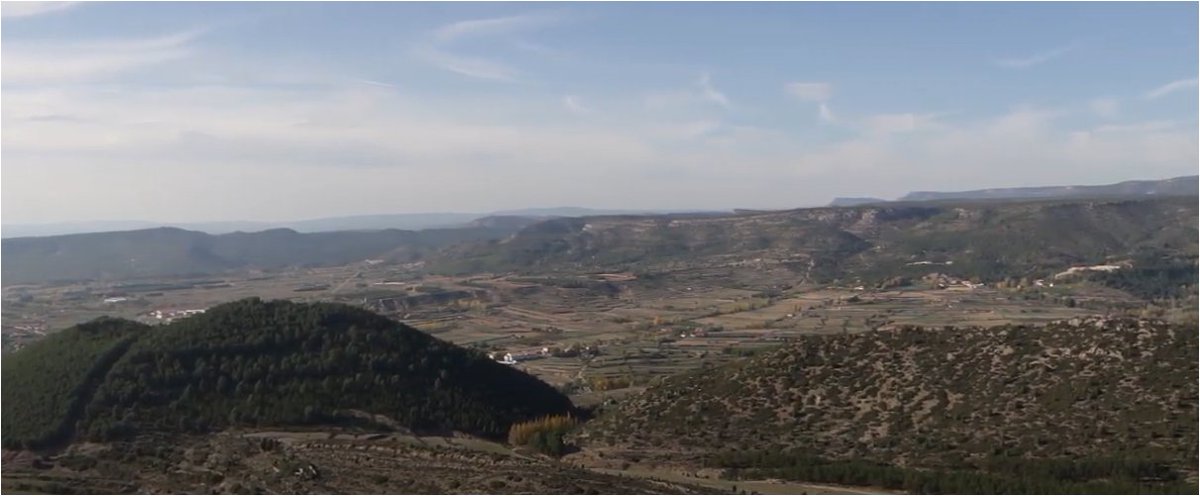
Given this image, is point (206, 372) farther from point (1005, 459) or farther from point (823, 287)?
point (823, 287)

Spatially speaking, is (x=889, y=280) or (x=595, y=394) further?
(x=889, y=280)

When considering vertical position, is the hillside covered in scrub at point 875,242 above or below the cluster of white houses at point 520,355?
above

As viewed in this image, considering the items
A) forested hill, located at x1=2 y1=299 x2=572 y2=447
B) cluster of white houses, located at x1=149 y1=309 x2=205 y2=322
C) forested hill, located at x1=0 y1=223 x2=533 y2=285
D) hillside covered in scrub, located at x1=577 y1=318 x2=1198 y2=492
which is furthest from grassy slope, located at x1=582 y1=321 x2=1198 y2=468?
forested hill, located at x1=0 y1=223 x2=533 y2=285

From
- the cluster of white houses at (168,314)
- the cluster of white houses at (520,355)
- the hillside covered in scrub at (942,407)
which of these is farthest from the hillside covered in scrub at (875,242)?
the hillside covered in scrub at (942,407)

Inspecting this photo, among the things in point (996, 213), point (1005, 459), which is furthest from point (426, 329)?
point (996, 213)

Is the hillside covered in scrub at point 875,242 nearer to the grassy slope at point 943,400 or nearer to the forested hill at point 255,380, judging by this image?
the grassy slope at point 943,400

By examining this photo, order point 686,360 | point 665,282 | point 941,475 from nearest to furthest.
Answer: point 941,475, point 686,360, point 665,282

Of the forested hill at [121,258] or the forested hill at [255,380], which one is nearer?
the forested hill at [255,380]
